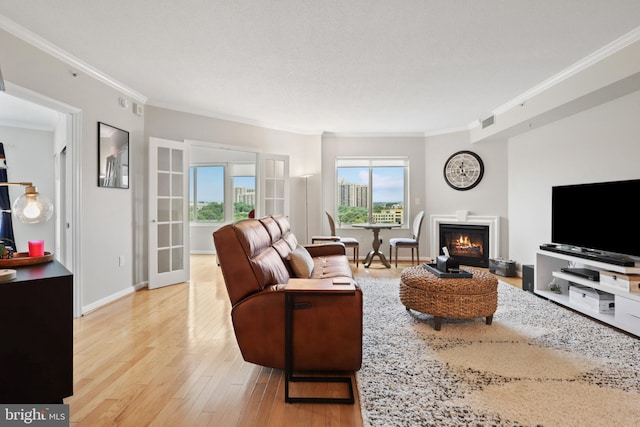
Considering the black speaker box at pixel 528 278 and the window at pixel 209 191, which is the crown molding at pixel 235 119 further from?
the black speaker box at pixel 528 278

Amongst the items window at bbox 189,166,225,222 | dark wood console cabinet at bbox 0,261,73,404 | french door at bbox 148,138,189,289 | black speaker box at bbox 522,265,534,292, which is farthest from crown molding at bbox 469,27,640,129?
window at bbox 189,166,225,222

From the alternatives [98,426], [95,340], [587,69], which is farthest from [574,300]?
[95,340]

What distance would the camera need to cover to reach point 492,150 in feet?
19.2

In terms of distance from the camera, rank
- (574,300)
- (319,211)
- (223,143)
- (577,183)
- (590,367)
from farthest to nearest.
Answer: (319,211), (223,143), (577,183), (574,300), (590,367)

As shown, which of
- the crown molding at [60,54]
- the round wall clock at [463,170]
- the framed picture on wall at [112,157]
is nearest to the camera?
the crown molding at [60,54]

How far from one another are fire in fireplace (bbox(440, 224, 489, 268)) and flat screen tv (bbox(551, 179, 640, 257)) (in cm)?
192

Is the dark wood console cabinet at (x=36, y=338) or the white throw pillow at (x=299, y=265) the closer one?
the dark wood console cabinet at (x=36, y=338)

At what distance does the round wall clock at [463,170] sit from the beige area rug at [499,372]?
10.3 feet

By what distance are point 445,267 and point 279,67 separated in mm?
2589

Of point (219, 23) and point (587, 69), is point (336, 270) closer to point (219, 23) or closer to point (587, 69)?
point (219, 23)

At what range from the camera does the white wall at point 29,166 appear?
521 centimetres

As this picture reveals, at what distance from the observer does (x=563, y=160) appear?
13.5ft

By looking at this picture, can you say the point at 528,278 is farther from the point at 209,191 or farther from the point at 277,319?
the point at 209,191

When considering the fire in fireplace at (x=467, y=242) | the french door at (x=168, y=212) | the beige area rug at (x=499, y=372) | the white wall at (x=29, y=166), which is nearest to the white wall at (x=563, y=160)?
the fire in fireplace at (x=467, y=242)
